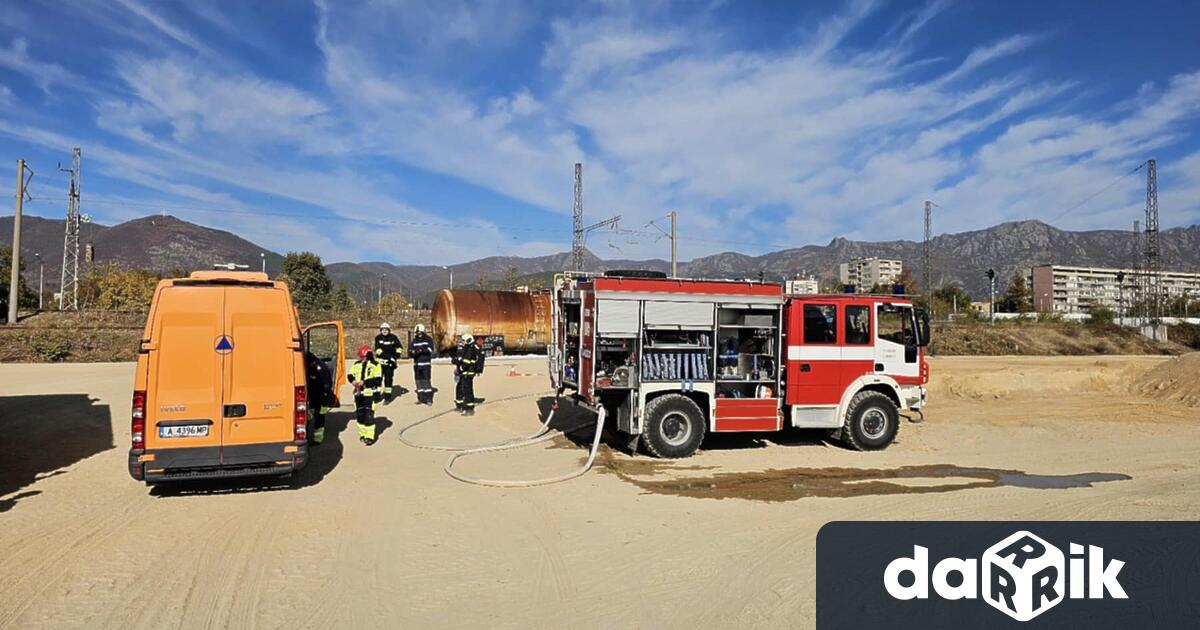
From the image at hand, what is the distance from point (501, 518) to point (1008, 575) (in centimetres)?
486

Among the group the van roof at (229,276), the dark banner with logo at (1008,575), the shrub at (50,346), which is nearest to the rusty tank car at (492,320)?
the shrub at (50,346)

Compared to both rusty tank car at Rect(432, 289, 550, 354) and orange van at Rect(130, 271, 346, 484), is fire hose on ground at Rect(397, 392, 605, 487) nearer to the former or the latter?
orange van at Rect(130, 271, 346, 484)

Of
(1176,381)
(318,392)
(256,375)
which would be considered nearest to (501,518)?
(256,375)

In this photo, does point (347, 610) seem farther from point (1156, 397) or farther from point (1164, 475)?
point (1156, 397)

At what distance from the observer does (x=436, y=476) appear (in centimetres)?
985

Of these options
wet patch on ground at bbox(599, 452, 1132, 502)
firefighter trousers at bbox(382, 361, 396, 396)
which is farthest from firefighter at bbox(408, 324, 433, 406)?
wet patch on ground at bbox(599, 452, 1132, 502)

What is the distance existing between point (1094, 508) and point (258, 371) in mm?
9688

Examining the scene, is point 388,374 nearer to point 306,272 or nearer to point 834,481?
point 834,481

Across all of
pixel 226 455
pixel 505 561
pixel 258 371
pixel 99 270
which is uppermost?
pixel 99 270

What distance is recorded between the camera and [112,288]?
5872 cm

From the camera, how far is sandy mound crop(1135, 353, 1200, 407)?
19438mm

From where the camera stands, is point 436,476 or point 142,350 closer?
point 142,350

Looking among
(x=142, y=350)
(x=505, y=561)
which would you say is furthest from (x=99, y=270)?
(x=505, y=561)

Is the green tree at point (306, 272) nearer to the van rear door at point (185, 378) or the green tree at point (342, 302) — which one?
the green tree at point (342, 302)
